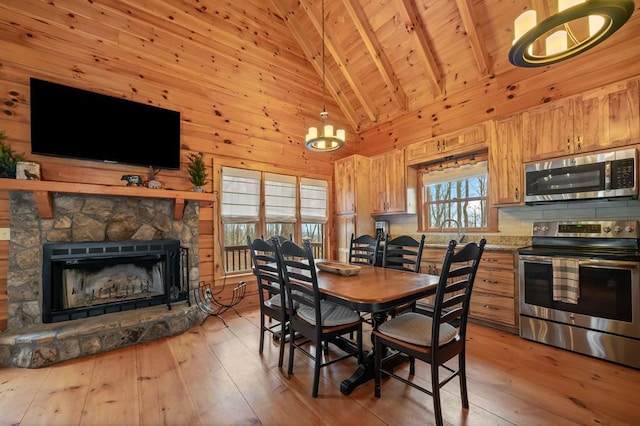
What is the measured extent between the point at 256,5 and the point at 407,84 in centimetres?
275

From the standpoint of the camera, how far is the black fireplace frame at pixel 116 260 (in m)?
2.71

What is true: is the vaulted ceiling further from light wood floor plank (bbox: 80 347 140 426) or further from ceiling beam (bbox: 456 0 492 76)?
light wood floor plank (bbox: 80 347 140 426)

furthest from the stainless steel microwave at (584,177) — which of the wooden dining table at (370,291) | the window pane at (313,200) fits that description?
the window pane at (313,200)

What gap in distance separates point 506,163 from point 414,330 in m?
2.63

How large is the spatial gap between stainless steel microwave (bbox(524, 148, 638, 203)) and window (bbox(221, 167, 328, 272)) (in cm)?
305

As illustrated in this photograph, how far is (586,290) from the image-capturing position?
2.50m

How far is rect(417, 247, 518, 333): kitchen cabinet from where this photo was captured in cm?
299

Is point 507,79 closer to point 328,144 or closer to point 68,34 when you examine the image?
point 328,144

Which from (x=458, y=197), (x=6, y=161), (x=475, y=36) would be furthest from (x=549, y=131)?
(x=6, y=161)

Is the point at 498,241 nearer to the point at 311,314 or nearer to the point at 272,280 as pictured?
the point at 311,314

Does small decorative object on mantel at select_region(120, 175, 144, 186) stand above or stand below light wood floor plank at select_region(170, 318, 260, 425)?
above

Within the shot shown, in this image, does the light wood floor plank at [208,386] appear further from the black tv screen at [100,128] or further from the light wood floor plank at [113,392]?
the black tv screen at [100,128]

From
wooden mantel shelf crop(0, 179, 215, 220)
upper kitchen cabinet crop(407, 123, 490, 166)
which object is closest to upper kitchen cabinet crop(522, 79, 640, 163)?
upper kitchen cabinet crop(407, 123, 490, 166)

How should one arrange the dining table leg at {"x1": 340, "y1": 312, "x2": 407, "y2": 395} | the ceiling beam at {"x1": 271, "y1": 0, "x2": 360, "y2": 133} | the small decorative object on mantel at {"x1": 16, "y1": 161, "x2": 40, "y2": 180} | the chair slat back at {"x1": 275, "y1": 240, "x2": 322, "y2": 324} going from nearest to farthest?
the chair slat back at {"x1": 275, "y1": 240, "x2": 322, "y2": 324} → the dining table leg at {"x1": 340, "y1": 312, "x2": 407, "y2": 395} → the small decorative object on mantel at {"x1": 16, "y1": 161, "x2": 40, "y2": 180} → the ceiling beam at {"x1": 271, "y1": 0, "x2": 360, "y2": 133}
